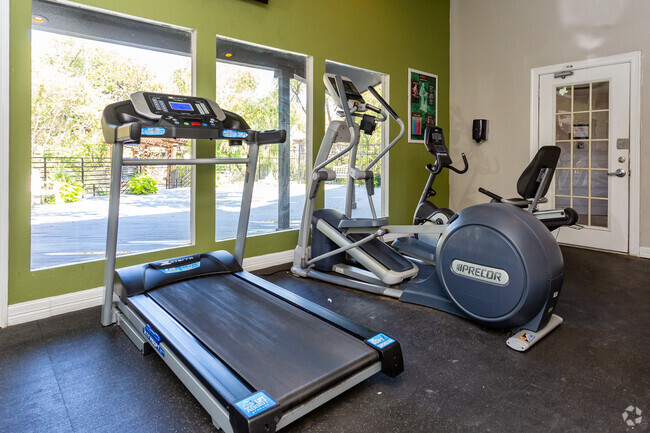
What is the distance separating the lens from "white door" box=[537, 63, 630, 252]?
4.34 metres

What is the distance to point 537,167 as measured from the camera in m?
3.67

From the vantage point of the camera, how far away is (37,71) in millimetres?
2605

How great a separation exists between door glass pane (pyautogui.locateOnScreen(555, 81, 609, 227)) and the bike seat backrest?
1.24m

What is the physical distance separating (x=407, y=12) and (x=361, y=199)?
2503 millimetres

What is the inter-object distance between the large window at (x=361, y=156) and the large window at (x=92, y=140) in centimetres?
164

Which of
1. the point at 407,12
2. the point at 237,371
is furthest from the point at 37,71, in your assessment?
the point at 407,12

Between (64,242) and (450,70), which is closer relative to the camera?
(64,242)

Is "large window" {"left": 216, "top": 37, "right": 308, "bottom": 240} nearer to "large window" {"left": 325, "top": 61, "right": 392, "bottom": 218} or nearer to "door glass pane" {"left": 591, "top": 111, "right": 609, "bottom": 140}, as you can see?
"large window" {"left": 325, "top": 61, "right": 392, "bottom": 218}

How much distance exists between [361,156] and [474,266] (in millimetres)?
2802

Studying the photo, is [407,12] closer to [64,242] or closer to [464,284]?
[464,284]

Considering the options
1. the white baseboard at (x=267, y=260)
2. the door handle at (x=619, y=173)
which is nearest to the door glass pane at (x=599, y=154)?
the door handle at (x=619, y=173)

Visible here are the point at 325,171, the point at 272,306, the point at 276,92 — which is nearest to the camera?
the point at 272,306

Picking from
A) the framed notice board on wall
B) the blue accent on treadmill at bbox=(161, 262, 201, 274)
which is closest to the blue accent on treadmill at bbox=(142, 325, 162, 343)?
the blue accent on treadmill at bbox=(161, 262, 201, 274)

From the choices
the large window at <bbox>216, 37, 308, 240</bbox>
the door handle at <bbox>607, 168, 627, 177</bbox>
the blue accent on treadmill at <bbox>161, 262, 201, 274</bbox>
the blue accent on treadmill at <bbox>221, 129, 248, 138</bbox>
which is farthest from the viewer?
the door handle at <bbox>607, 168, 627, 177</bbox>
